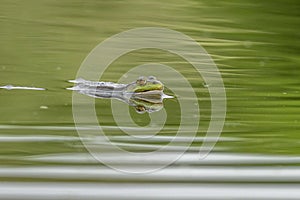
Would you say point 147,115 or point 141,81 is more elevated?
point 141,81

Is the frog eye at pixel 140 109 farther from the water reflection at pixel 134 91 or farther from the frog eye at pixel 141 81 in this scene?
the frog eye at pixel 141 81

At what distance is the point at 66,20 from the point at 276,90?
1190mm

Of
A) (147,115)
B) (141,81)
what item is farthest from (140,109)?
(141,81)

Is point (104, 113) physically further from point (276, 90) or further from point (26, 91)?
point (276, 90)

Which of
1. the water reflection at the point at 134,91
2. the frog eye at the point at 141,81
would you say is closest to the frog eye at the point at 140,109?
the water reflection at the point at 134,91

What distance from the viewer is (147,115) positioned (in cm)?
213

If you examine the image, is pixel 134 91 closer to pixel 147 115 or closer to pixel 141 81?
pixel 141 81

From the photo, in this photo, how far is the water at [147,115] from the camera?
60.7 inches

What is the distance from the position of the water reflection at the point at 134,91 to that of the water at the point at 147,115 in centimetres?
4

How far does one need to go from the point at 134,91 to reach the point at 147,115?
0.22m

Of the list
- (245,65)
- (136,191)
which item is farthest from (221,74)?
(136,191)

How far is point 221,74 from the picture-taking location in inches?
104

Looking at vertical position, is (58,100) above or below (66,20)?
below

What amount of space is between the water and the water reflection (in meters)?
0.04
